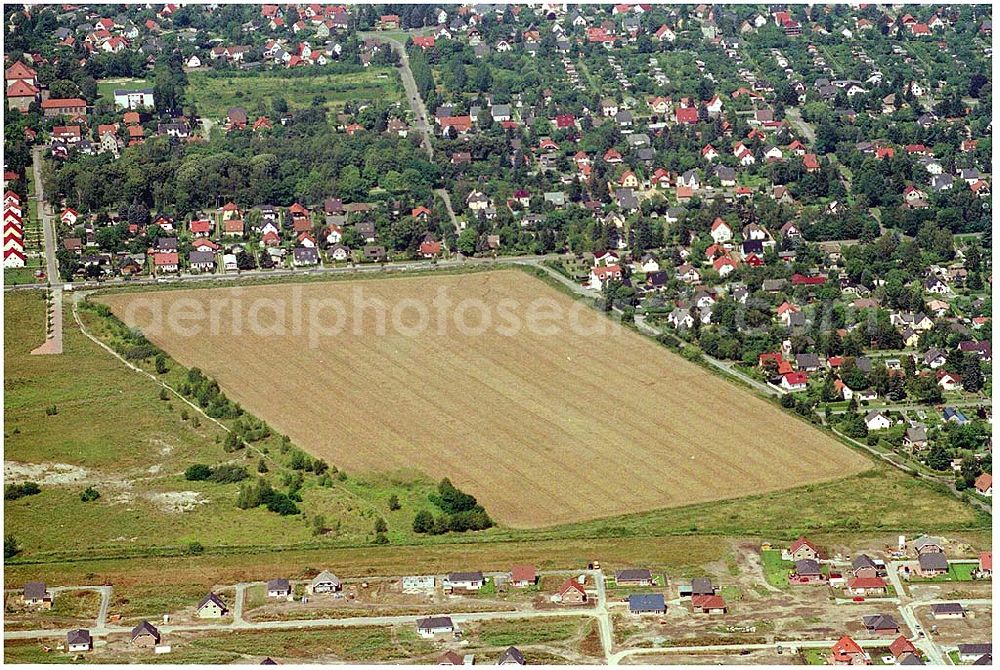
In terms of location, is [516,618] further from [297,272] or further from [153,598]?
[297,272]

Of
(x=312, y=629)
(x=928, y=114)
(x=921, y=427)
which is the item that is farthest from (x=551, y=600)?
(x=928, y=114)

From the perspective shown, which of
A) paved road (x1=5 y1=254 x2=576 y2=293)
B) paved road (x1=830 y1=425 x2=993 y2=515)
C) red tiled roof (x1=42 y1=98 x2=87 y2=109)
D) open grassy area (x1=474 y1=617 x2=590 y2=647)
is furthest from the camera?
red tiled roof (x1=42 y1=98 x2=87 y2=109)

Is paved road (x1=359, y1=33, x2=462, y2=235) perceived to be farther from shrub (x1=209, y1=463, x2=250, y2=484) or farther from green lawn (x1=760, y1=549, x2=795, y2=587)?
green lawn (x1=760, y1=549, x2=795, y2=587)

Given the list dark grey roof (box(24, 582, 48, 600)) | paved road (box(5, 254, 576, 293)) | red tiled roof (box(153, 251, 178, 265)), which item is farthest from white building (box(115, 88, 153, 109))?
dark grey roof (box(24, 582, 48, 600))

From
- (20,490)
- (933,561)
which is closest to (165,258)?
(20,490)

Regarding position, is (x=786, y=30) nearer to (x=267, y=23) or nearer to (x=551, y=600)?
(x=267, y=23)
